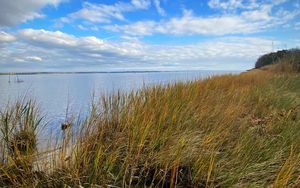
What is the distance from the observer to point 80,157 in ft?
9.18

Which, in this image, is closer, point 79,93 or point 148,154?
point 148,154

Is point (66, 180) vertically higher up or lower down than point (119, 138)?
lower down

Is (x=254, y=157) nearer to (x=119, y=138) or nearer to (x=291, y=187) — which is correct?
(x=291, y=187)

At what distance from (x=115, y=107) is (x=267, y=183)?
2.58 m

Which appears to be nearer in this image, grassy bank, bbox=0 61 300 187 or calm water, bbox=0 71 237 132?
grassy bank, bbox=0 61 300 187

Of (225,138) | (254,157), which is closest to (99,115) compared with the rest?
(225,138)

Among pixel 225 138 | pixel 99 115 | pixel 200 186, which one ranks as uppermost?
pixel 99 115

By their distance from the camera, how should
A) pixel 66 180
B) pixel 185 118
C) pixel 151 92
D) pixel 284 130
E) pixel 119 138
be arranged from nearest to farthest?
pixel 66 180, pixel 119 138, pixel 284 130, pixel 185 118, pixel 151 92

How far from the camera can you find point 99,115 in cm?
392

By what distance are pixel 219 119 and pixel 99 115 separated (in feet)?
6.22

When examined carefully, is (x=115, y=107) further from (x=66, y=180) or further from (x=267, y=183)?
(x=267, y=183)

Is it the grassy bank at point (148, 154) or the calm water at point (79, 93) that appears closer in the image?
the grassy bank at point (148, 154)

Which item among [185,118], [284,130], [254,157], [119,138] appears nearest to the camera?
[254,157]

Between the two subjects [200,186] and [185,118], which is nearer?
[200,186]
